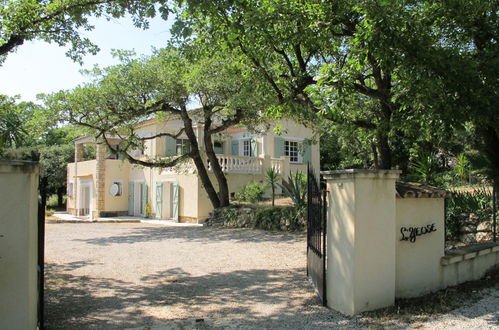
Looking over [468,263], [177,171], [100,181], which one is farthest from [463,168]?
[100,181]

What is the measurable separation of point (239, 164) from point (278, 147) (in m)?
3.46

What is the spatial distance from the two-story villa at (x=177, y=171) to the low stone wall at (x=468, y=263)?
530 inches

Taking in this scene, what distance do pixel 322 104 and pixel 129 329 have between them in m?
5.78

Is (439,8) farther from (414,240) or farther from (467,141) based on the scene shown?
(467,141)

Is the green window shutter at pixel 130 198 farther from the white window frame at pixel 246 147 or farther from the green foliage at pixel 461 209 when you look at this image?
the green foliage at pixel 461 209

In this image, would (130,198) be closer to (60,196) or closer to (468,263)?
(60,196)

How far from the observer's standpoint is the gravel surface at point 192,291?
4.77m

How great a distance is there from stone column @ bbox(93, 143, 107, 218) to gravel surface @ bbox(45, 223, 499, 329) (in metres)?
14.6

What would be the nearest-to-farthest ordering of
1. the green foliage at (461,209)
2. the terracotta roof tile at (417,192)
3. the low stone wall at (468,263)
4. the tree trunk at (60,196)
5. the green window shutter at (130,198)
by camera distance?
the terracotta roof tile at (417,192), the low stone wall at (468,263), the green foliage at (461,209), the green window shutter at (130,198), the tree trunk at (60,196)

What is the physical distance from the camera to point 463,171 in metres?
14.1

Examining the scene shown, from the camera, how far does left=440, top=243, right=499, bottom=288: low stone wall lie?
5.88 meters

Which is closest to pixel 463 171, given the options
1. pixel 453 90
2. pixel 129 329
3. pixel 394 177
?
pixel 453 90

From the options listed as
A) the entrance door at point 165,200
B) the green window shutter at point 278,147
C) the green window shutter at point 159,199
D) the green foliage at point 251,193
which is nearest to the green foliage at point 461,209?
the green foliage at point 251,193

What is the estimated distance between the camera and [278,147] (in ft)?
77.6
